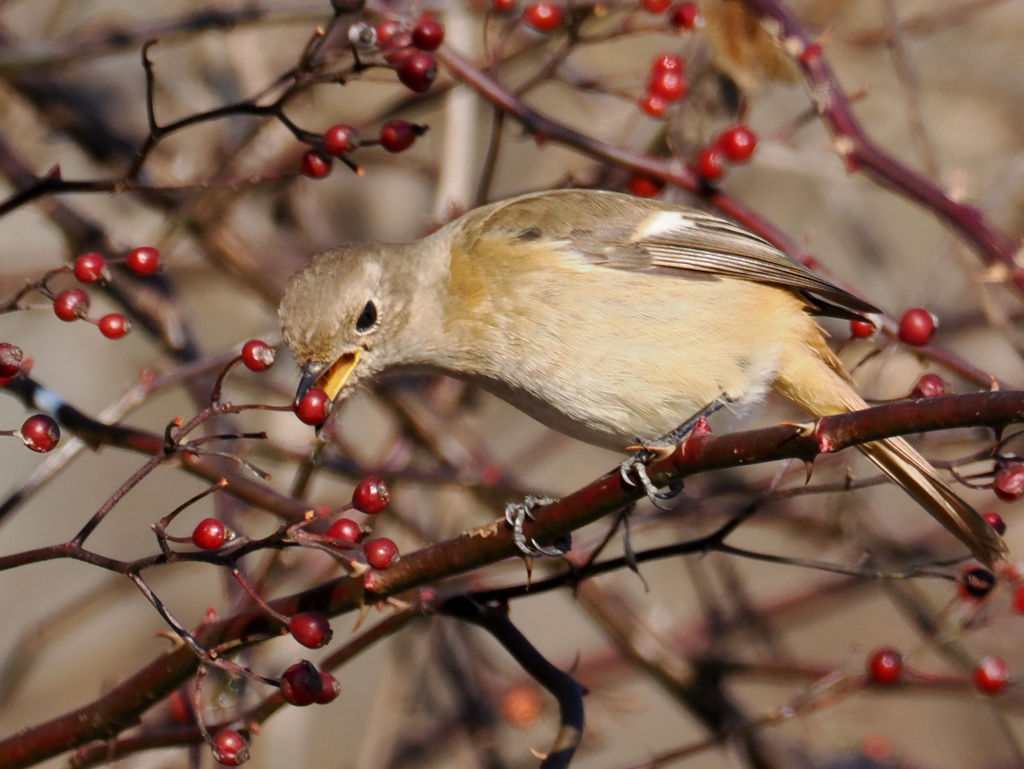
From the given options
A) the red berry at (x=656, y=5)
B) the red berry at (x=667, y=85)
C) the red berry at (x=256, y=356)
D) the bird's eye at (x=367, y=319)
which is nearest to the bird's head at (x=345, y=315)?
the bird's eye at (x=367, y=319)

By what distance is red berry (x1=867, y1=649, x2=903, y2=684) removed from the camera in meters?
2.99

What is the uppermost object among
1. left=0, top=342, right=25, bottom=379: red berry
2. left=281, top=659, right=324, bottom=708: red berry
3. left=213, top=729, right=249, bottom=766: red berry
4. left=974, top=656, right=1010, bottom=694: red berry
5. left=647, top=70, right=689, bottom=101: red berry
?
left=647, top=70, right=689, bottom=101: red berry

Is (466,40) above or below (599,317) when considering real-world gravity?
above

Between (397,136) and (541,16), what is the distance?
3.22 feet

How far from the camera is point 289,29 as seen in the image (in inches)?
231

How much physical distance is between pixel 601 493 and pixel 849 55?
15.1ft

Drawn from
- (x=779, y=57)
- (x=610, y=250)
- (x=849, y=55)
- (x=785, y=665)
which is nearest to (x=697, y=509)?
(x=785, y=665)

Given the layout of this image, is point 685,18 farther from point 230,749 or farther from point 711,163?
point 230,749

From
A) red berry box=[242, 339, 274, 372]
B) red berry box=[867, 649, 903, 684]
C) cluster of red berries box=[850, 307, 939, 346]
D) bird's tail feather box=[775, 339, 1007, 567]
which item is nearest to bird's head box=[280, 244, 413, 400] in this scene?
red berry box=[242, 339, 274, 372]

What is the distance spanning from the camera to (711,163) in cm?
328

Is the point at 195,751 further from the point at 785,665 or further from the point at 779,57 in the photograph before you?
the point at 779,57

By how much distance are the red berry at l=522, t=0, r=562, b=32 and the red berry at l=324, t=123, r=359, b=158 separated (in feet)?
3.60

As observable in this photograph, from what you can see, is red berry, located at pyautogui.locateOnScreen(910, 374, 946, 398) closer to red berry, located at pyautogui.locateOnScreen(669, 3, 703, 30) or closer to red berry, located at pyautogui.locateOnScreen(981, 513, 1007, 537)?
red berry, located at pyautogui.locateOnScreen(981, 513, 1007, 537)

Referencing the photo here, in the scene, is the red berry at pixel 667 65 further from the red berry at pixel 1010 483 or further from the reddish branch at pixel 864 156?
the red berry at pixel 1010 483
